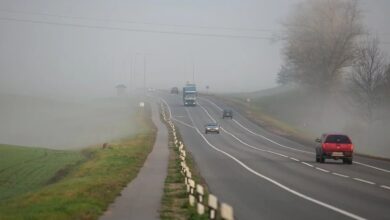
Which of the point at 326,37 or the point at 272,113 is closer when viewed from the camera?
the point at 326,37

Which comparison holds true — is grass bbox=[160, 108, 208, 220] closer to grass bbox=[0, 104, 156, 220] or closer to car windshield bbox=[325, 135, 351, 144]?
grass bbox=[0, 104, 156, 220]

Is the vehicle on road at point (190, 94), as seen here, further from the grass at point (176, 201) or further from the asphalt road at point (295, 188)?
the grass at point (176, 201)

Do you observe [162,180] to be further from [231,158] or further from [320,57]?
[320,57]

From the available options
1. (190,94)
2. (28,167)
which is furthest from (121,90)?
(28,167)

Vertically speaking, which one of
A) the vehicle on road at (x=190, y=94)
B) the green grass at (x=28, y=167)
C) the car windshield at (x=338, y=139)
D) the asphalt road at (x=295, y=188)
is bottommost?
the green grass at (x=28, y=167)

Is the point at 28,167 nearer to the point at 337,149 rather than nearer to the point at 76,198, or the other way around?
the point at 337,149

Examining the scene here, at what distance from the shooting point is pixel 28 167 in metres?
47.5

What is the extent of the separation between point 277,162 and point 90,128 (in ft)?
197

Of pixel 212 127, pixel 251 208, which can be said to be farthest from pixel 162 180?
pixel 212 127

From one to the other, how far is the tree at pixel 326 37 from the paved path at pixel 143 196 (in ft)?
183

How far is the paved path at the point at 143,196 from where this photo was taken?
17.0 m

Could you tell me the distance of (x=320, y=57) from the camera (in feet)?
308

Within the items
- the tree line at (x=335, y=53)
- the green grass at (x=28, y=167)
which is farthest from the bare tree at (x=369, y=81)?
the green grass at (x=28, y=167)

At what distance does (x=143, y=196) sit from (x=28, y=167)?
27.5 metres
